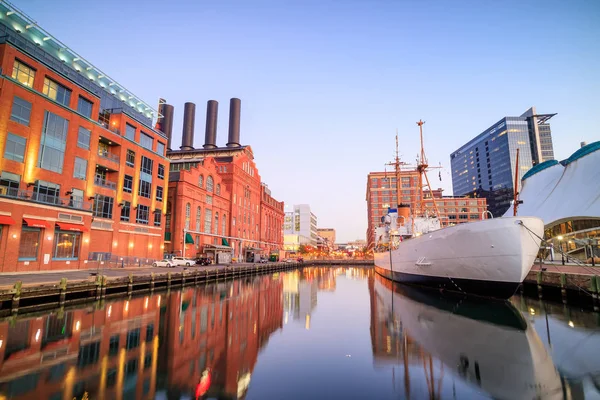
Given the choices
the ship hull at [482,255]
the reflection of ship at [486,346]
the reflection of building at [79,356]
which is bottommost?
the reflection of ship at [486,346]

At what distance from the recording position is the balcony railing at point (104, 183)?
126 ft

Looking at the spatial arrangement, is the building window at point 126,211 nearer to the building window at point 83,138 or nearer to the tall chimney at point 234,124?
the building window at point 83,138

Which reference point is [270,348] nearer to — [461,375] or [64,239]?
[461,375]

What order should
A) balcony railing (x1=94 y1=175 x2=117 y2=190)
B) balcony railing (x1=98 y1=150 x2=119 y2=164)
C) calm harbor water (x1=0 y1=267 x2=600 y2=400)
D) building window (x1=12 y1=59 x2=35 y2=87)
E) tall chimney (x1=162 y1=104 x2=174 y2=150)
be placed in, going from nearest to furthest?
calm harbor water (x1=0 y1=267 x2=600 y2=400)
building window (x1=12 y1=59 x2=35 y2=87)
balcony railing (x1=94 y1=175 x2=117 y2=190)
balcony railing (x1=98 y1=150 x2=119 y2=164)
tall chimney (x1=162 y1=104 x2=174 y2=150)

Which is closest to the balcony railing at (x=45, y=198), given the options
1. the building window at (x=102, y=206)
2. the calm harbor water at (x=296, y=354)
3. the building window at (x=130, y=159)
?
the building window at (x=102, y=206)

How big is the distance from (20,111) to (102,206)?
13556mm

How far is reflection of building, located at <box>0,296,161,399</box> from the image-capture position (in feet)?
25.8

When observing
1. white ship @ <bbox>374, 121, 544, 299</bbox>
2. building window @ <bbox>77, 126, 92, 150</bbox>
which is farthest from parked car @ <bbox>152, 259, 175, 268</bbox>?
white ship @ <bbox>374, 121, 544, 299</bbox>

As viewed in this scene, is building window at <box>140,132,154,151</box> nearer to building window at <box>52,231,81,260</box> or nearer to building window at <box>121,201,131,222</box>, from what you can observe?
building window at <box>121,201,131,222</box>

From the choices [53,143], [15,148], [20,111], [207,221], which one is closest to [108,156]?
[53,143]

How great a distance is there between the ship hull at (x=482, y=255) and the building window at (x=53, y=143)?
124 feet

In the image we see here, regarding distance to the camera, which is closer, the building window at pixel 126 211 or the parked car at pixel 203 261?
the building window at pixel 126 211

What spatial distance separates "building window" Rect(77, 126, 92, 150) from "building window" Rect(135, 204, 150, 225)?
11548 mm

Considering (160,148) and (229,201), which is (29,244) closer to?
(160,148)
